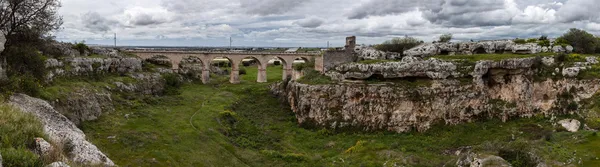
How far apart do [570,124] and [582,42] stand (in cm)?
1640

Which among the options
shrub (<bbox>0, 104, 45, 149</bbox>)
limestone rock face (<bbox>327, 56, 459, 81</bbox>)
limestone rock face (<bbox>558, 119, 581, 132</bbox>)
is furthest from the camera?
limestone rock face (<bbox>327, 56, 459, 81</bbox>)

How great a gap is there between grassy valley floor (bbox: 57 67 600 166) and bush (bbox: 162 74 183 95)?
8.54 m

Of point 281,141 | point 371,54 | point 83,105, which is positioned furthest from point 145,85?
point 371,54

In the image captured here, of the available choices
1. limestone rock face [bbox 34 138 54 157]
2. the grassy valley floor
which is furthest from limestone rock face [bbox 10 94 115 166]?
the grassy valley floor

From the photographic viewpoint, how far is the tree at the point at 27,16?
939 inches

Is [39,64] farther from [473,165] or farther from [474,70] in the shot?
[474,70]

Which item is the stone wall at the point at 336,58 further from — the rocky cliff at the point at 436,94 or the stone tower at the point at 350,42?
the rocky cliff at the point at 436,94

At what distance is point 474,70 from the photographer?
33.0 m

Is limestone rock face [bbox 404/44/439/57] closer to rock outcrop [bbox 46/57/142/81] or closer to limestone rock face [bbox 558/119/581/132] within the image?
limestone rock face [bbox 558/119/581/132]

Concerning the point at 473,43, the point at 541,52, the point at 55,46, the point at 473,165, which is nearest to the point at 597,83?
the point at 541,52

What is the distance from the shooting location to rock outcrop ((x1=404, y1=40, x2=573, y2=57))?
1519 inches

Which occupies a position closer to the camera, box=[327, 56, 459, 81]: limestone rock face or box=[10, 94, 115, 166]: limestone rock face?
box=[10, 94, 115, 166]: limestone rock face

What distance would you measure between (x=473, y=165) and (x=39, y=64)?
2711cm

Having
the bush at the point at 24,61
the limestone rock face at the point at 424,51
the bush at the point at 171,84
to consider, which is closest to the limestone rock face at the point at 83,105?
the bush at the point at 24,61
